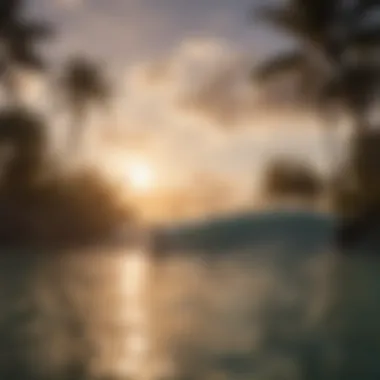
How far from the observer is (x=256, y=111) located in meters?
0.76

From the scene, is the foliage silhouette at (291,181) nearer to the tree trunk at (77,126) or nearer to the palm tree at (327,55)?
the palm tree at (327,55)

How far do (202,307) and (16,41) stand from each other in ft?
1.09

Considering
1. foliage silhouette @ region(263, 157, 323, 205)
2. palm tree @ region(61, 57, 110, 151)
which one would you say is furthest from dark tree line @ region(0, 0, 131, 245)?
foliage silhouette @ region(263, 157, 323, 205)

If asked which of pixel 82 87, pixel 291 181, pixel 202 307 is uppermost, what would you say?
pixel 82 87

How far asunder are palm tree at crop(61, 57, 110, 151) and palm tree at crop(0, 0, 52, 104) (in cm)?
3

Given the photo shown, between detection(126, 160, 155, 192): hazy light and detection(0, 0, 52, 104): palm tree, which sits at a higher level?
detection(0, 0, 52, 104): palm tree

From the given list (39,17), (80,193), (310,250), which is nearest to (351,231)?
(310,250)

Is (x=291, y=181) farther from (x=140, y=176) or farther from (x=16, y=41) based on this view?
(x=16, y=41)

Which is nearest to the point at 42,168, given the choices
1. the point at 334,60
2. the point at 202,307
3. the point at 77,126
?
the point at 77,126

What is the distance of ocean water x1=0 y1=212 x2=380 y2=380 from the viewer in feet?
2.37

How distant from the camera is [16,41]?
0.77 m

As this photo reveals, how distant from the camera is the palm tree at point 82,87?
2.50 feet

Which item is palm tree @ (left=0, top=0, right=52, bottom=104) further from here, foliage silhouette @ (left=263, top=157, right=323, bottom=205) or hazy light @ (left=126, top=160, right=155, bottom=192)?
foliage silhouette @ (left=263, top=157, right=323, bottom=205)

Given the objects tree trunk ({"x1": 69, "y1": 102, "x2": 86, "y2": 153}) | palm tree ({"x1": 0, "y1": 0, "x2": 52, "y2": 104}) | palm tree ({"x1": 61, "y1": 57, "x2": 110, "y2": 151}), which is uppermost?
palm tree ({"x1": 0, "y1": 0, "x2": 52, "y2": 104})
